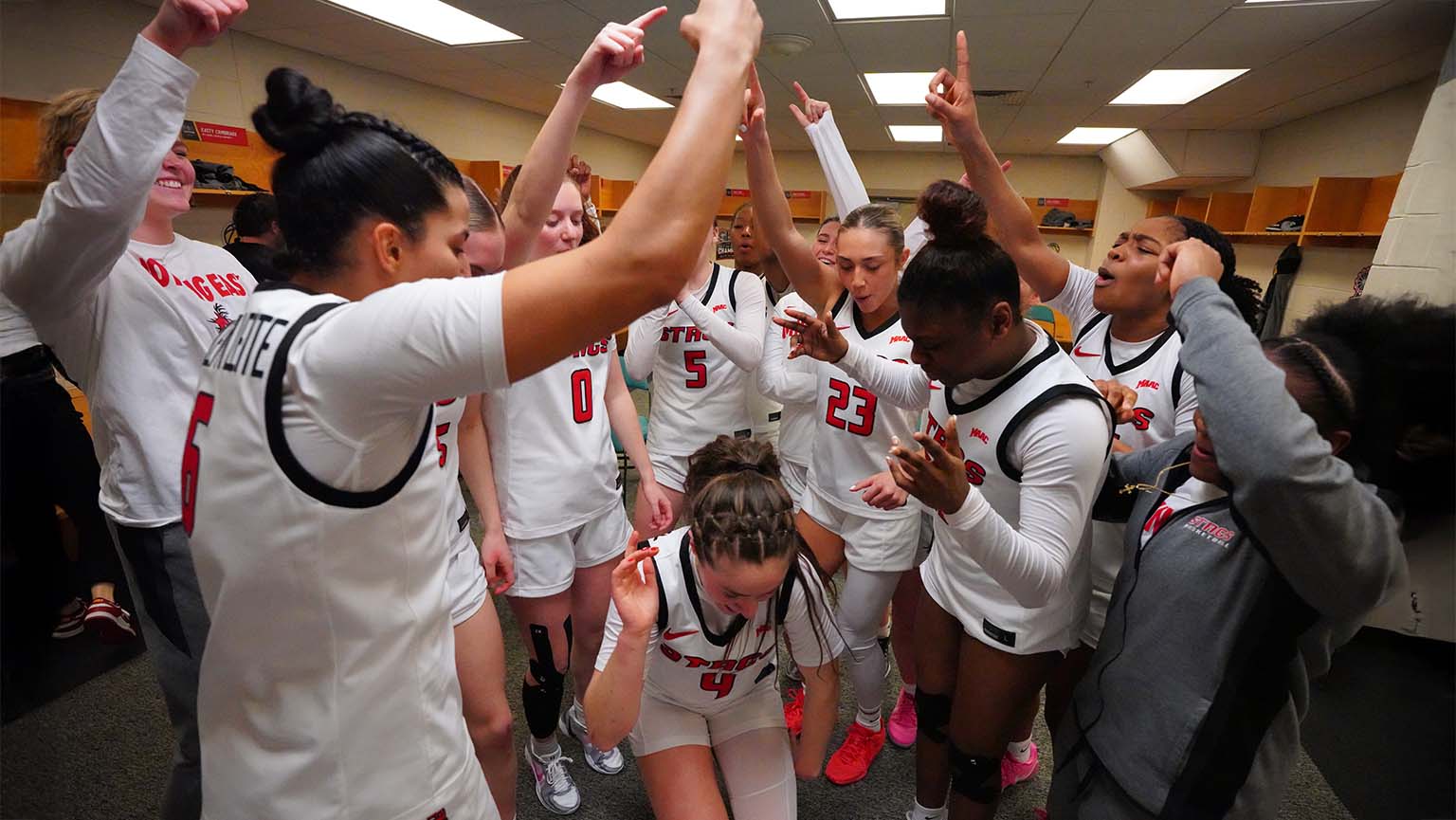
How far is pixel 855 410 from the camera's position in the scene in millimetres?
2027

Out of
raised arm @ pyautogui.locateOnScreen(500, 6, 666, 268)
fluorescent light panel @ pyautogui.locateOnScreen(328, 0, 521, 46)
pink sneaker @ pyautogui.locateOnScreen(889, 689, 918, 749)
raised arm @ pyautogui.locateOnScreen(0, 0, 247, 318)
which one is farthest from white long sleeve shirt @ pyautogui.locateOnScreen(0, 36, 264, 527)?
fluorescent light panel @ pyautogui.locateOnScreen(328, 0, 521, 46)

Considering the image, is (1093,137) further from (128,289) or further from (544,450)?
(128,289)

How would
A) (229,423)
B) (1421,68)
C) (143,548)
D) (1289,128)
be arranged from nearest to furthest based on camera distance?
(229,423)
(143,548)
(1421,68)
(1289,128)

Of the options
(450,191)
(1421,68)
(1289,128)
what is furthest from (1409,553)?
(1289,128)

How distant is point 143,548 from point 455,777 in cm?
97

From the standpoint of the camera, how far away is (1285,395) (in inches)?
33.0

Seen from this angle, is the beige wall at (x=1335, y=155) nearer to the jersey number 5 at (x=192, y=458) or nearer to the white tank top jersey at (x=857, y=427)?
the white tank top jersey at (x=857, y=427)

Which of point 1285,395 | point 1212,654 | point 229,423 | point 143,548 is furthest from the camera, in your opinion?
point 143,548

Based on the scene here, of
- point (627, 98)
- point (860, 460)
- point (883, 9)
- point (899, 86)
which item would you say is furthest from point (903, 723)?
point (627, 98)

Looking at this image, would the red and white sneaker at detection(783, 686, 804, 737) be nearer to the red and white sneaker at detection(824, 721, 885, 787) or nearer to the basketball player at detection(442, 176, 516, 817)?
the red and white sneaker at detection(824, 721, 885, 787)

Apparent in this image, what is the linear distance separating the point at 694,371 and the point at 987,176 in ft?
3.99

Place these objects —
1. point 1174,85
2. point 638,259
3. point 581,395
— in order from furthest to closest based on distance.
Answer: point 1174,85 < point 581,395 < point 638,259

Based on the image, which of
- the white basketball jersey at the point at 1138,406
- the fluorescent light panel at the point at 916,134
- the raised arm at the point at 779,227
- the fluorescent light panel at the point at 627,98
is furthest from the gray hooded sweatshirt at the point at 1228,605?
the fluorescent light panel at the point at 916,134

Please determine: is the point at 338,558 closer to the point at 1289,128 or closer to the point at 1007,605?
the point at 1007,605
